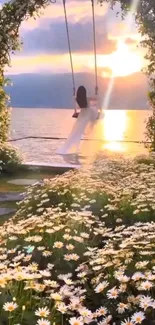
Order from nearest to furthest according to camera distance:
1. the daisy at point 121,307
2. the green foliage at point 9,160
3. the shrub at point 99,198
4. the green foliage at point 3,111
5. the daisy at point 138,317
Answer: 1. the daisy at point 138,317
2. the daisy at point 121,307
3. the shrub at point 99,198
4. the green foliage at point 3,111
5. the green foliage at point 9,160

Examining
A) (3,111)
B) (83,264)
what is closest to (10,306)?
(83,264)

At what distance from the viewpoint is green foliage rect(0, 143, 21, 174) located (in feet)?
45.0

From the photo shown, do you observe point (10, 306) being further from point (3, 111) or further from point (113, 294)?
point (3, 111)

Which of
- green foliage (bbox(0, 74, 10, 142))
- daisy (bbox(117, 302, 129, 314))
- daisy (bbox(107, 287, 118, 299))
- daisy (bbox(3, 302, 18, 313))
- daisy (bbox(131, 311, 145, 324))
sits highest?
green foliage (bbox(0, 74, 10, 142))

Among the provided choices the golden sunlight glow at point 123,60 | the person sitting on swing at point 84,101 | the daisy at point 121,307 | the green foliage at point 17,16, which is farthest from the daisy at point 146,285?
the person sitting on swing at point 84,101

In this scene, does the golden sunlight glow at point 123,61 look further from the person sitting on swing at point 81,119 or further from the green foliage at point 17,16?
the person sitting on swing at point 81,119

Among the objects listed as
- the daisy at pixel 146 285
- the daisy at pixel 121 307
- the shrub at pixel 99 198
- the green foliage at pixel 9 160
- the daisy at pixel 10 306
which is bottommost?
the daisy at pixel 121 307

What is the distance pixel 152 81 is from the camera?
12547 mm

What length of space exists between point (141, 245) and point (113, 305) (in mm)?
836

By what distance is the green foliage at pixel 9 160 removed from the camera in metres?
13.7

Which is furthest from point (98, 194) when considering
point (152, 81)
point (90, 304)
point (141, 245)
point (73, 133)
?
point (73, 133)

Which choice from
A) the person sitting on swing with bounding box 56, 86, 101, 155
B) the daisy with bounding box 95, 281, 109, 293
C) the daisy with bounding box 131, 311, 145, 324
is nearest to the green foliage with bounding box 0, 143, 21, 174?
the person sitting on swing with bounding box 56, 86, 101, 155

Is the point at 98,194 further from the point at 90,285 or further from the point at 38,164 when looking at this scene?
the point at 38,164

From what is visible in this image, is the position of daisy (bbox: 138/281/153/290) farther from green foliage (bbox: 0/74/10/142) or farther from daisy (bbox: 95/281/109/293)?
green foliage (bbox: 0/74/10/142)
